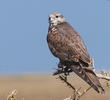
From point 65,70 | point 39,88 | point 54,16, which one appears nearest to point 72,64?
point 65,70

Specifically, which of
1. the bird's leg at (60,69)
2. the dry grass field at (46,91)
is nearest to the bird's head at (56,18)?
the bird's leg at (60,69)

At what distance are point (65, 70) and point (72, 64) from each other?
0.98ft

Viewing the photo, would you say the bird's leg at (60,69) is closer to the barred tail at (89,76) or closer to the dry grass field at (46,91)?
the barred tail at (89,76)

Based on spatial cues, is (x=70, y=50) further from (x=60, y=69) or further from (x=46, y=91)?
(x=46, y=91)

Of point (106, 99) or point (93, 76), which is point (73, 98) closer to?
point (93, 76)

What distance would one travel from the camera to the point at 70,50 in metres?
8.59

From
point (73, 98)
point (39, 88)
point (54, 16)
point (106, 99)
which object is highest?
point (39, 88)

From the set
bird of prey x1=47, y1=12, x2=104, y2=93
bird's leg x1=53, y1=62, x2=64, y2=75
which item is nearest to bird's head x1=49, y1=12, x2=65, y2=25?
bird of prey x1=47, y1=12, x2=104, y2=93

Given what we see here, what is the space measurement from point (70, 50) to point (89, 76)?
2.74 ft

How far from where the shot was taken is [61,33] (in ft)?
29.5

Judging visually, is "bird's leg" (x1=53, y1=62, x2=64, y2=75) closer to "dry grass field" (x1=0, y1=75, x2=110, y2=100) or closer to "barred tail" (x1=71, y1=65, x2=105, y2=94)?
"barred tail" (x1=71, y1=65, x2=105, y2=94)

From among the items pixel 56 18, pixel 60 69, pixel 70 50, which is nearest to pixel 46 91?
pixel 56 18

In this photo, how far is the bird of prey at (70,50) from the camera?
26.2 ft

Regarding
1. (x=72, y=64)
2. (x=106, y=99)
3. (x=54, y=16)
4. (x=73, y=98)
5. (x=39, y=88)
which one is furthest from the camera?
(x=39, y=88)
